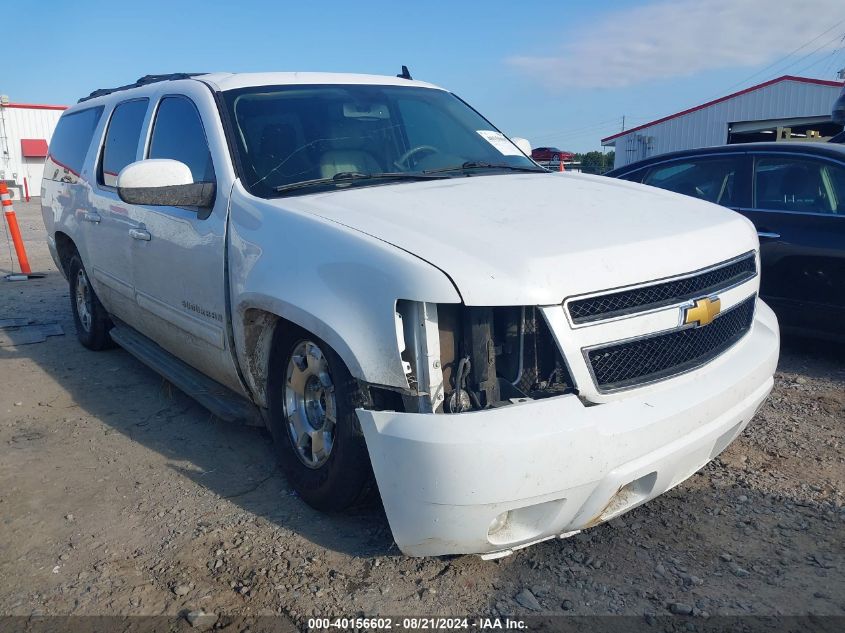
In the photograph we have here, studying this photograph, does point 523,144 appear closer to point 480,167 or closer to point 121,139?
point 480,167

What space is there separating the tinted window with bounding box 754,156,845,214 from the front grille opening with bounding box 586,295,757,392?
2620 mm

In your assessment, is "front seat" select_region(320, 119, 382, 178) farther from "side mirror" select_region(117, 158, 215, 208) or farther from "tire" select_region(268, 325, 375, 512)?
"tire" select_region(268, 325, 375, 512)

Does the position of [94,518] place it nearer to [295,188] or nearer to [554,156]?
[295,188]

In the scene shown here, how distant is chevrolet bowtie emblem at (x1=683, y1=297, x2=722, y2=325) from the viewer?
2.63 m

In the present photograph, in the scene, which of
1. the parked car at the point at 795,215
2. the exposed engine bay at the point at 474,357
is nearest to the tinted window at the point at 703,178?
the parked car at the point at 795,215

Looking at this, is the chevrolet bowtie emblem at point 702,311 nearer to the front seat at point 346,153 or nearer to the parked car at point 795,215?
the front seat at point 346,153

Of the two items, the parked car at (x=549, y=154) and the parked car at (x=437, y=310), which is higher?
the parked car at (x=437, y=310)

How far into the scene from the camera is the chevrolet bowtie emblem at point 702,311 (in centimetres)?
263

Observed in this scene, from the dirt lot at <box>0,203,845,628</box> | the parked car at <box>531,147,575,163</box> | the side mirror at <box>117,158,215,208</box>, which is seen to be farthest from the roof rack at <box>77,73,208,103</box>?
the parked car at <box>531,147,575,163</box>

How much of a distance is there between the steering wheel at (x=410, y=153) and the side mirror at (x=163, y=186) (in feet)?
2.95

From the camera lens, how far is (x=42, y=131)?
38938 mm

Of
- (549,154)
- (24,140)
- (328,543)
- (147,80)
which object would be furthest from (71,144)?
(24,140)

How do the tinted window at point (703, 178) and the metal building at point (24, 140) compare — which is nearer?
the tinted window at point (703, 178)

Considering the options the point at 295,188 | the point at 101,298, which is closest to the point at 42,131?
the point at 101,298
